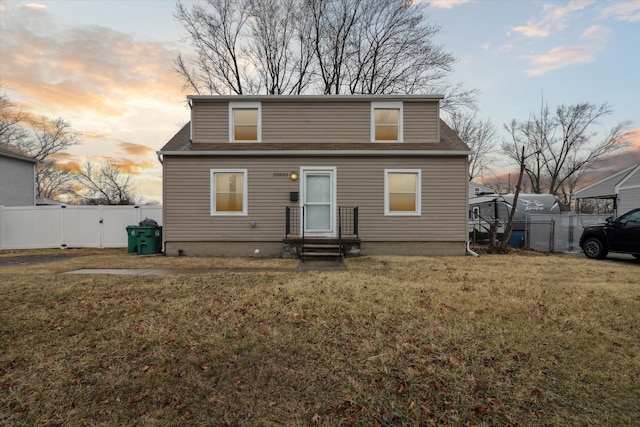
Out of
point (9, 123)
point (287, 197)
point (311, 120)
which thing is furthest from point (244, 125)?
point (9, 123)

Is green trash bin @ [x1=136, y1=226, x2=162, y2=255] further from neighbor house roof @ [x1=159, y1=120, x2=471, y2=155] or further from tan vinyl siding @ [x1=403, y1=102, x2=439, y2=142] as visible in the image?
tan vinyl siding @ [x1=403, y1=102, x2=439, y2=142]

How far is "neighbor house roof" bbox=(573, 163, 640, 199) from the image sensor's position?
17.0 meters

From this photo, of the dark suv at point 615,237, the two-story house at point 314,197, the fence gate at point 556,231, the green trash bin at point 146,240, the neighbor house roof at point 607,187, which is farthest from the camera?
the neighbor house roof at point 607,187

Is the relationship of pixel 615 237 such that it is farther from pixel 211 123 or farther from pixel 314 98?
pixel 211 123

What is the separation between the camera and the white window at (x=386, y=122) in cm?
1016

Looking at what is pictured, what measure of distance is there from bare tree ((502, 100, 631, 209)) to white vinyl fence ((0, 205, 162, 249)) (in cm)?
3453

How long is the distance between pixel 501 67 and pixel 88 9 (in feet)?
50.1

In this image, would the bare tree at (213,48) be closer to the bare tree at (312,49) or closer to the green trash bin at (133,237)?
Answer: the bare tree at (312,49)

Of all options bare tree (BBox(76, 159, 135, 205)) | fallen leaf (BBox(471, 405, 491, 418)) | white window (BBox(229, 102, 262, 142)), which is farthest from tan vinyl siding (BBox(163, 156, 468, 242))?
bare tree (BBox(76, 159, 135, 205))

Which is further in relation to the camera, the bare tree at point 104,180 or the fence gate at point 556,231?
the bare tree at point 104,180

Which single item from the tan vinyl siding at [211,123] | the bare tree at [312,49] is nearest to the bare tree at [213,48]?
the bare tree at [312,49]

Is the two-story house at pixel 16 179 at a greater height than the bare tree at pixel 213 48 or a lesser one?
lesser

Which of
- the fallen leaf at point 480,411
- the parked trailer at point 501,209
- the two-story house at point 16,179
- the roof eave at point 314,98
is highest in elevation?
the roof eave at point 314,98

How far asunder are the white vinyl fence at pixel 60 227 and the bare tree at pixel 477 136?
91.8ft
